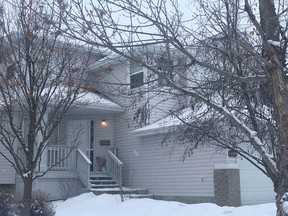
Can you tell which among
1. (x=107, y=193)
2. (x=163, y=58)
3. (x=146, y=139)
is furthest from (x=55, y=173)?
(x=163, y=58)

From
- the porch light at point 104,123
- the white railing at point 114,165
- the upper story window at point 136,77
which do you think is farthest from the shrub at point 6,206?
the porch light at point 104,123

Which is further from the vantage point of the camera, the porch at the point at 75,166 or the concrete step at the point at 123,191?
the porch at the point at 75,166

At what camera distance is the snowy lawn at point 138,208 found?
39.8ft

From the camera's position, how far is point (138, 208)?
14250 mm

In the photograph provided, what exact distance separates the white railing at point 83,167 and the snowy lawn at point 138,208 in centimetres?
86

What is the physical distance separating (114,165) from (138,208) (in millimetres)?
5750

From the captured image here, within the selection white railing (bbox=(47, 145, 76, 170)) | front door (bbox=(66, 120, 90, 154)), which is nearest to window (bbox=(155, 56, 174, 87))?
white railing (bbox=(47, 145, 76, 170))

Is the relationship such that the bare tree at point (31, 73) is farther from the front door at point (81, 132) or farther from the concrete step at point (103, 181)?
the front door at point (81, 132)

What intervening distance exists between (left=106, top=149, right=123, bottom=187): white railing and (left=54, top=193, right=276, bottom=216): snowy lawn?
84.3 inches

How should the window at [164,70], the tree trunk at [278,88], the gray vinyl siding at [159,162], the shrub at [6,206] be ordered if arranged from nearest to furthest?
the tree trunk at [278,88], the window at [164,70], the shrub at [6,206], the gray vinyl siding at [159,162]

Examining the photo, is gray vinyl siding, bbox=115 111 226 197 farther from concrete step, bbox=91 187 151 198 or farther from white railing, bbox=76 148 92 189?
white railing, bbox=76 148 92 189

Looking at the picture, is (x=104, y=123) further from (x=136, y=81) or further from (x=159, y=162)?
(x=136, y=81)

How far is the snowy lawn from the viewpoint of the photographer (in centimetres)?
1212

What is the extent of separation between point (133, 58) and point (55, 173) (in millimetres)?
13536
